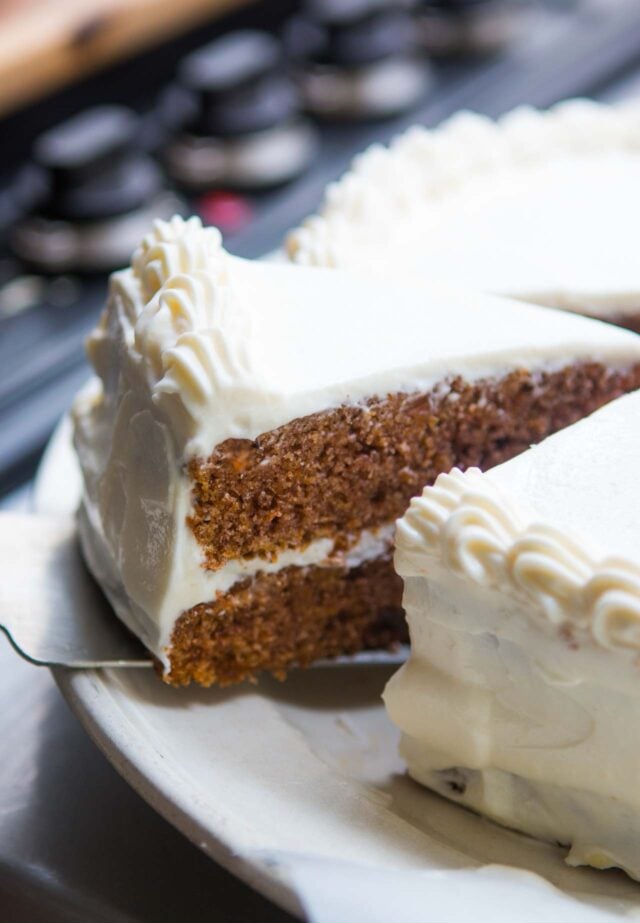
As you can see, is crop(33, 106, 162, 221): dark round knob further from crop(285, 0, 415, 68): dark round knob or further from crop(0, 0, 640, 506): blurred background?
crop(285, 0, 415, 68): dark round knob

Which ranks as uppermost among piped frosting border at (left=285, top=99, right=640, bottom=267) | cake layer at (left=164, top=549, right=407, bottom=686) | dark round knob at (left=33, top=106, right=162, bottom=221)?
dark round knob at (left=33, top=106, right=162, bottom=221)

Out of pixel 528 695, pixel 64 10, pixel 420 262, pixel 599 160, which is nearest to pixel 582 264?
pixel 420 262

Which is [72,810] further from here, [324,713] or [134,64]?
[134,64]

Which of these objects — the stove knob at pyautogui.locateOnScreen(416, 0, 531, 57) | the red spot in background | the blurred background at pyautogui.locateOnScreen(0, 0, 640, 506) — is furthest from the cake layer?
the stove knob at pyautogui.locateOnScreen(416, 0, 531, 57)

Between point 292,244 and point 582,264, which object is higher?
point 292,244

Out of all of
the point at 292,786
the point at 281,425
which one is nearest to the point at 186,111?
the point at 281,425

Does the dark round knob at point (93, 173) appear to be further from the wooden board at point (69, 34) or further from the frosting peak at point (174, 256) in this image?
the frosting peak at point (174, 256)
